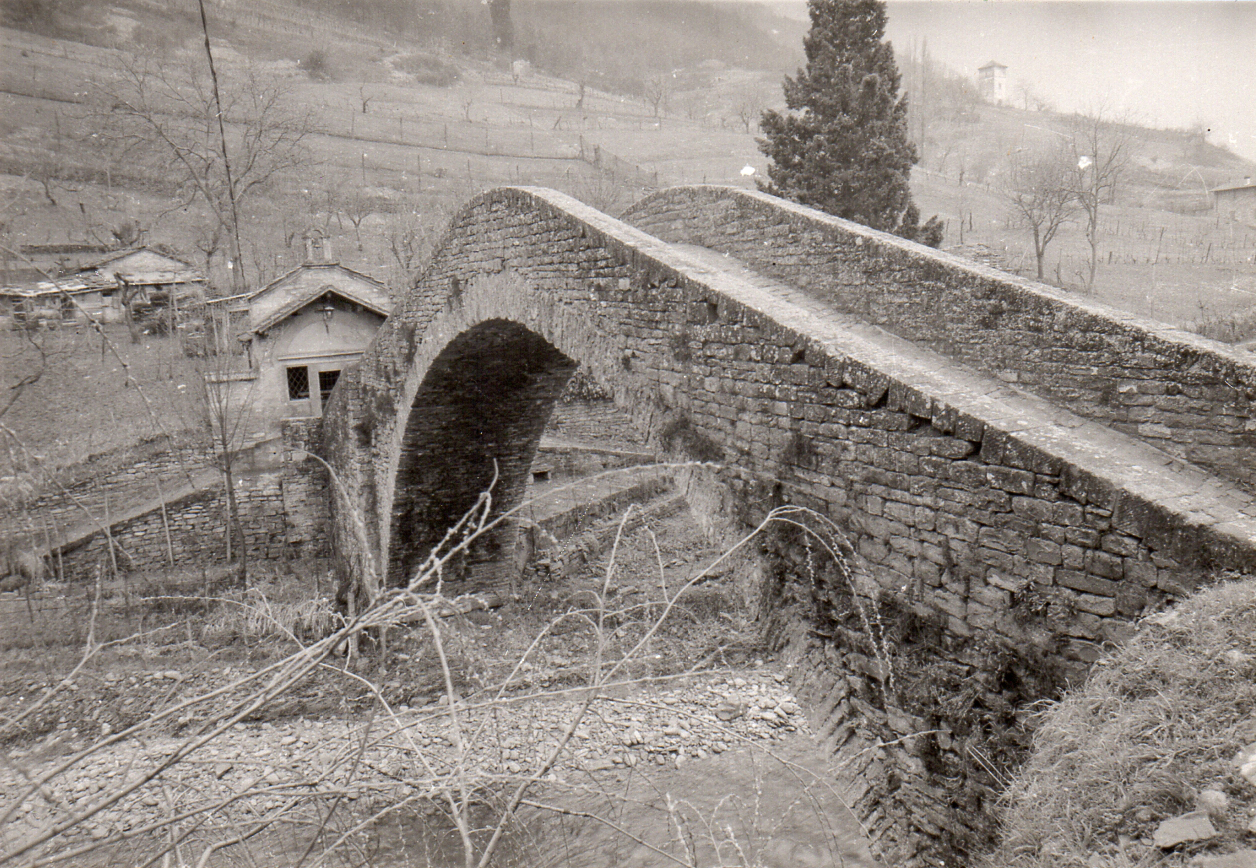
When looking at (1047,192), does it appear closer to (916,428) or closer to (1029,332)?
(1029,332)

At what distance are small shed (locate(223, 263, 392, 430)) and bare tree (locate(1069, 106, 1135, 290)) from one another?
16.8 metres

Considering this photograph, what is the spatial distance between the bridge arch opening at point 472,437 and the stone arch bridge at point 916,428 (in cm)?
148

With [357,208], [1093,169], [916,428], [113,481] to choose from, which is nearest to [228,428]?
[113,481]

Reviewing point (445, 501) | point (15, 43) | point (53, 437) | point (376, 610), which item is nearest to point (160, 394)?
point (53, 437)

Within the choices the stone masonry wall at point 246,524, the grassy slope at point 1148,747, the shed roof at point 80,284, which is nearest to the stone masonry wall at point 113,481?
the stone masonry wall at point 246,524

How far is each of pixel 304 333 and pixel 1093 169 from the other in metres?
24.4

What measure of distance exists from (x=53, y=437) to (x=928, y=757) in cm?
Result: 1452

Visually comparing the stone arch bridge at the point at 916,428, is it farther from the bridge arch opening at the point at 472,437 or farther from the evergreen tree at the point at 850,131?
the evergreen tree at the point at 850,131

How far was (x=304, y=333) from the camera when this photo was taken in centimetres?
1426

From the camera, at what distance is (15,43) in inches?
979

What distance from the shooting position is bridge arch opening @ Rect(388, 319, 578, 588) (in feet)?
30.2

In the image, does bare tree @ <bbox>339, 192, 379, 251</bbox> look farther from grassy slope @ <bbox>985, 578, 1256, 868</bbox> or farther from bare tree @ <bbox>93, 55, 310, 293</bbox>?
grassy slope @ <bbox>985, 578, 1256, 868</bbox>

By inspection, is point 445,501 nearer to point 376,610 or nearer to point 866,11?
point 376,610

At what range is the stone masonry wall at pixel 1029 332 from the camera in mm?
4148
